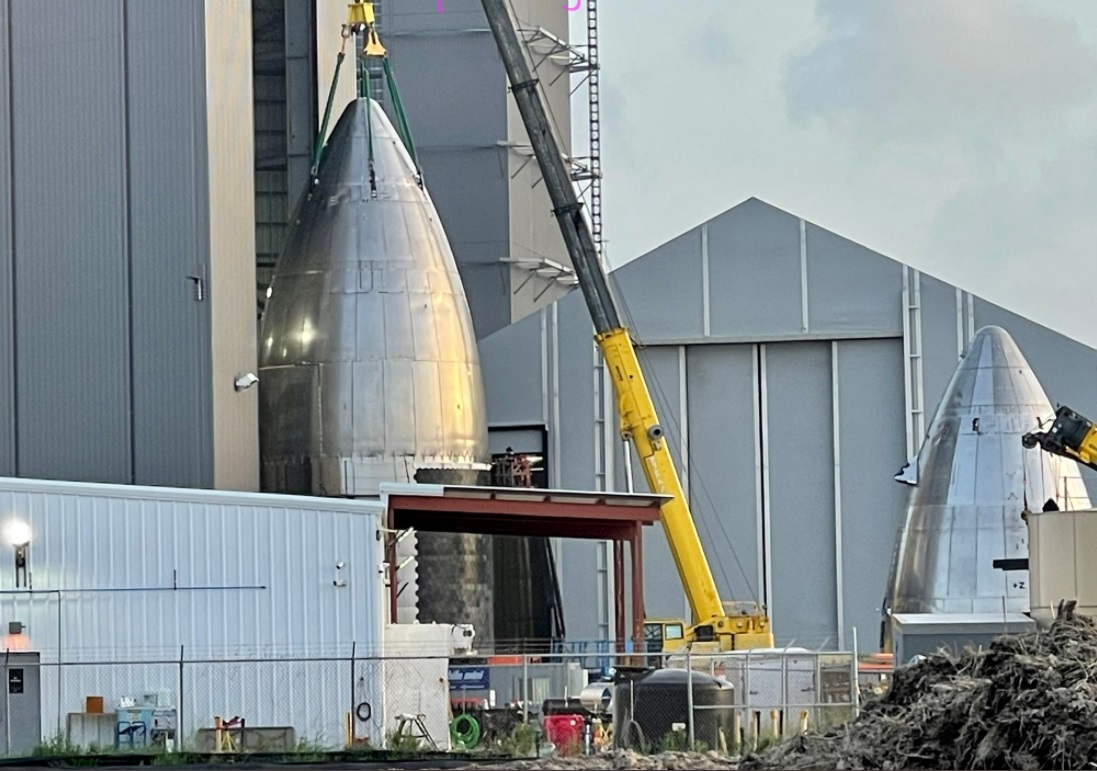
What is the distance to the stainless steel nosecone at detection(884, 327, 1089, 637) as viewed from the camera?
46438mm

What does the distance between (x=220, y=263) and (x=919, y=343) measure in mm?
20301

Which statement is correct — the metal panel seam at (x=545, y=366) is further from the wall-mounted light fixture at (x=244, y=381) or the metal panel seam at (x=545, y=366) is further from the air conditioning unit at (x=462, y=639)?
the air conditioning unit at (x=462, y=639)

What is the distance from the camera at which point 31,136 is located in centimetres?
4556

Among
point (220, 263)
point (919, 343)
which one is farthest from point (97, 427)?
point (919, 343)

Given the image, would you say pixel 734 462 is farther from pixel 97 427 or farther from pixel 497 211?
pixel 97 427

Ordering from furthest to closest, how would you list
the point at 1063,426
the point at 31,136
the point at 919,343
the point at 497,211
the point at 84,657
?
the point at 497,211 < the point at 919,343 < the point at 31,136 < the point at 1063,426 < the point at 84,657

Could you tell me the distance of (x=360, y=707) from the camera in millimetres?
36156

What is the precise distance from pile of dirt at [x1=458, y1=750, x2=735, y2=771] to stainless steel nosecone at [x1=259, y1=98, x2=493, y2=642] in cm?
1716

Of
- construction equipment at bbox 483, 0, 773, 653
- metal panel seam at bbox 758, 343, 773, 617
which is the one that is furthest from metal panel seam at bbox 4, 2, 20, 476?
metal panel seam at bbox 758, 343, 773, 617

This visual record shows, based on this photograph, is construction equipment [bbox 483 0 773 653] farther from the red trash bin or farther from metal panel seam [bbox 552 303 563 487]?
the red trash bin

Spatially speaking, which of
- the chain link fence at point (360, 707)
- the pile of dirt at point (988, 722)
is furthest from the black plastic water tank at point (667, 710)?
the pile of dirt at point (988, 722)

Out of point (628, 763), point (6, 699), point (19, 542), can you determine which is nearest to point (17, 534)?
point (19, 542)

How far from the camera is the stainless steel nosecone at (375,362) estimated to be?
46188 millimetres

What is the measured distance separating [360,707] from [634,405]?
47.9 feet
